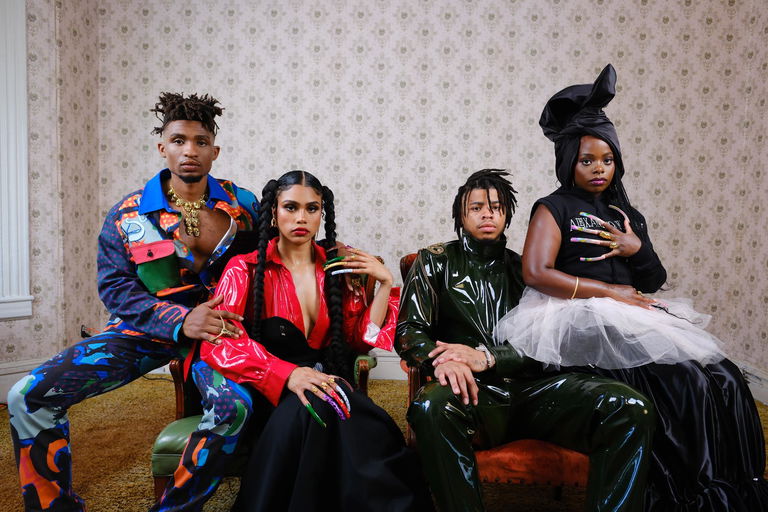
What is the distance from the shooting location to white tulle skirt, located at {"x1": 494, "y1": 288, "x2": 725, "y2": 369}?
2010mm

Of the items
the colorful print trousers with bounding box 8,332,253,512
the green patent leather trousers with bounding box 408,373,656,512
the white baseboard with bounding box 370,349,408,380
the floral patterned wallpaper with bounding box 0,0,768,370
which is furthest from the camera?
the white baseboard with bounding box 370,349,408,380

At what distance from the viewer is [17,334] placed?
3697 millimetres

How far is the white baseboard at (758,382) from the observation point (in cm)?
379

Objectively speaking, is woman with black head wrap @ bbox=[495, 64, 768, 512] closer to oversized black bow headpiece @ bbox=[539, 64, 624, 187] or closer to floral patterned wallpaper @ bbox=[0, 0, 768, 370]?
oversized black bow headpiece @ bbox=[539, 64, 624, 187]

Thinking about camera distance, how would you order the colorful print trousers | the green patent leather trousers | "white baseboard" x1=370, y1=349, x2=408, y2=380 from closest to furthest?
the green patent leather trousers, the colorful print trousers, "white baseboard" x1=370, y1=349, x2=408, y2=380

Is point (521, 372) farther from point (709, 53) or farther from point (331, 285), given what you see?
point (709, 53)

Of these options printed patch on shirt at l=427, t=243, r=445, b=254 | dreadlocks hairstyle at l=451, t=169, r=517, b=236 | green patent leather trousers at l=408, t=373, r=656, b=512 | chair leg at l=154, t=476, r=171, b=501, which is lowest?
chair leg at l=154, t=476, r=171, b=501

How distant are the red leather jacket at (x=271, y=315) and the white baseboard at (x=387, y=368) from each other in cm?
199

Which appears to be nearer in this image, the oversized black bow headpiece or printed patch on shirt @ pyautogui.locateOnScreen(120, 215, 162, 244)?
the oversized black bow headpiece

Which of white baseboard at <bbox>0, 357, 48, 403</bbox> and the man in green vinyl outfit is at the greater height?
the man in green vinyl outfit

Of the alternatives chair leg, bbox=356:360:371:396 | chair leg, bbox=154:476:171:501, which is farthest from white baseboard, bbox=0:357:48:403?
chair leg, bbox=356:360:371:396

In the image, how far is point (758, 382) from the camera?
387 cm

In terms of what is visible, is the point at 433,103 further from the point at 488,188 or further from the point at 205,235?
the point at 205,235

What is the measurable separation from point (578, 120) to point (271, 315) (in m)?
1.63
